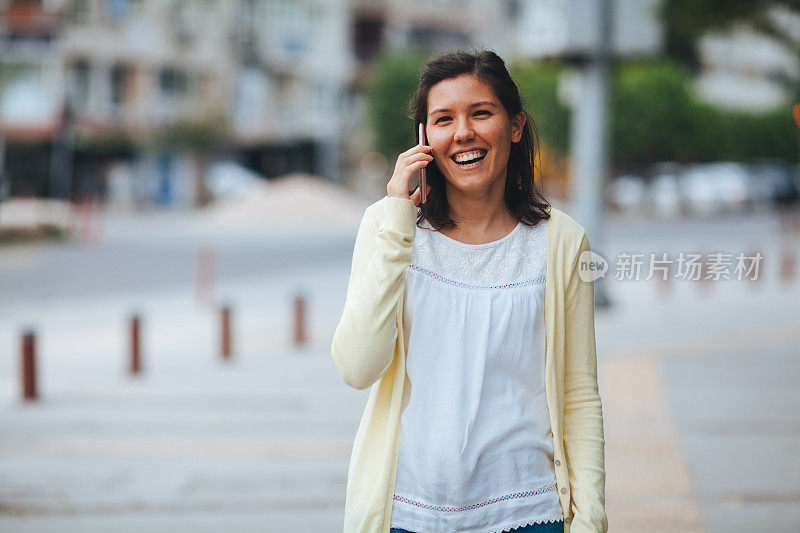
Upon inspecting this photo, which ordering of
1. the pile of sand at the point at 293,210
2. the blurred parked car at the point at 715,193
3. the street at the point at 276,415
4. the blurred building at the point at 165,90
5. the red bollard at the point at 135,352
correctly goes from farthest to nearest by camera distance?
1. the blurred parked car at the point at 715,193
2. the blurred building at the point at 165,90
3. the pile of sand at the point at 293,210
4. the red bollard at the point at 135,352
5. the street at the point at 276,415

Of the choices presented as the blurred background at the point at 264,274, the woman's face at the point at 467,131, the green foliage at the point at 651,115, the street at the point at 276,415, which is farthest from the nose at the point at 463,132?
the green foliage at the point at 651,115

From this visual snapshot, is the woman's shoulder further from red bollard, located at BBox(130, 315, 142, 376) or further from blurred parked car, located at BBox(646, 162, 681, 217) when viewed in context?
blurred parked car, located at BBox(646, 162, 681, 217)

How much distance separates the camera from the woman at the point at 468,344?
207 centimetres

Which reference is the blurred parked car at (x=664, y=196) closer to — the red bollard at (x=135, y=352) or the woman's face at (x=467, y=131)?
the red bollard at (x=135, y=352)

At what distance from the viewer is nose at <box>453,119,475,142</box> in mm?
2148

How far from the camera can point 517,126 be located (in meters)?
2.30

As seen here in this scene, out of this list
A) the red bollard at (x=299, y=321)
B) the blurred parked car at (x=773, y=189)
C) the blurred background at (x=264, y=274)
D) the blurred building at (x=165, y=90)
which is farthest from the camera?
the blurred parked car at (x=773, y=189)

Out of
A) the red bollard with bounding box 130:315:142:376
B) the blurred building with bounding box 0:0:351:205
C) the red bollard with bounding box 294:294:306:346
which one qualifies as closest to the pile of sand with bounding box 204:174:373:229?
the blurred building with bounding box 0:0:351:205

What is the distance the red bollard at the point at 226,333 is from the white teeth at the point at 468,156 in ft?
25.4

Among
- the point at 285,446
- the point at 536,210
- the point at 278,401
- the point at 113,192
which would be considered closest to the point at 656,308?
the point at 278,401

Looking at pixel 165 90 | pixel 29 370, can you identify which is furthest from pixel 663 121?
pixel 29 370

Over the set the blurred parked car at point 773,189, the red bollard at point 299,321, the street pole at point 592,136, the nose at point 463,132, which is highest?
the nose at point 463,132

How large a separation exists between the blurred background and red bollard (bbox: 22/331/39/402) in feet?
0.05

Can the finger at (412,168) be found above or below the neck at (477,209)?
above
